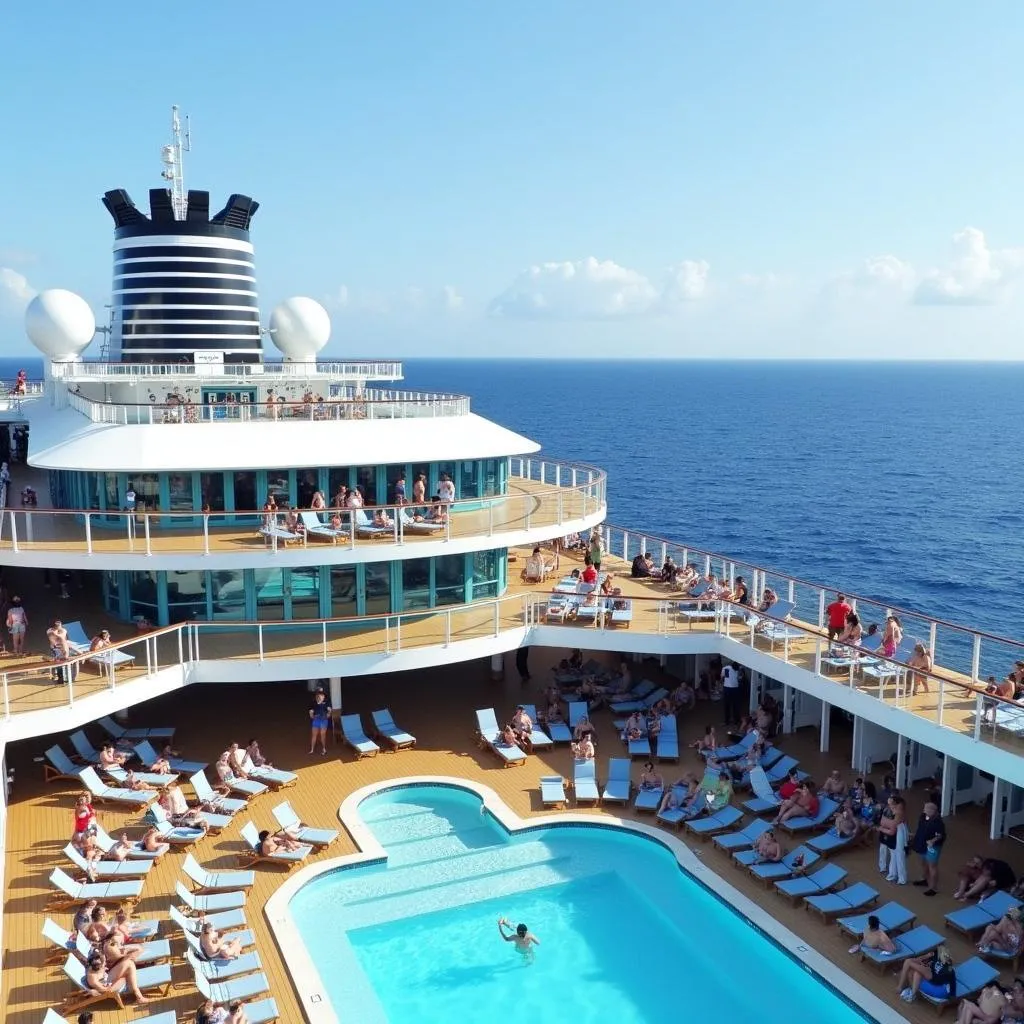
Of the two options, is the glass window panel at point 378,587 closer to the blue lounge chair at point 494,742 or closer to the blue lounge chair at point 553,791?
the blue lounge chair at point 494,742

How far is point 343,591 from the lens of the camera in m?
22.3

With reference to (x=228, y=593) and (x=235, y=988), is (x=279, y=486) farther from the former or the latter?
(x=235, y=988)

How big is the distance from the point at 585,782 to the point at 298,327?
2009 centimetres

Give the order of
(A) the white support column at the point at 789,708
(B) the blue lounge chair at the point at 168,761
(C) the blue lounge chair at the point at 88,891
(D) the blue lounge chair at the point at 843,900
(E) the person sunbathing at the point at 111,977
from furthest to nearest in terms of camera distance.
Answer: (A) the white support column at the point at 789,708
(B) the blue lounge chair at the point at 168,761
(C) the blue lounge chair at the point at 88,891
(D) the blue lounge chair at the point at 843,900
(E) the person sunbathing at the point at 111,977

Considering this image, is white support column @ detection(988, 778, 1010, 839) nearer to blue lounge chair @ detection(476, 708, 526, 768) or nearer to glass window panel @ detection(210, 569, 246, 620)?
blue lounge chair @ detection(476, 708, 526, 768)

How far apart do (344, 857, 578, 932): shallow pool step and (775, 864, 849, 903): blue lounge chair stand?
3445 mm

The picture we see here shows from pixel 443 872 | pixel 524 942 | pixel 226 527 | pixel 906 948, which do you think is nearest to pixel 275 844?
pixel 443 872

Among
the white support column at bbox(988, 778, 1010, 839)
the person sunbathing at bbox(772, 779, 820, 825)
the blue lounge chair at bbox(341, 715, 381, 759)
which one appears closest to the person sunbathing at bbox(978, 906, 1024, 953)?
the white support column at bbox(988, 778, 1010, 839)

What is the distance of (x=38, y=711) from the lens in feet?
56.4

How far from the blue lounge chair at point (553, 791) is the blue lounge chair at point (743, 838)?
9.68ft

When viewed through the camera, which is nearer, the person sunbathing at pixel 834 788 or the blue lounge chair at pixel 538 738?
the person sunbathing at pixel 834 788

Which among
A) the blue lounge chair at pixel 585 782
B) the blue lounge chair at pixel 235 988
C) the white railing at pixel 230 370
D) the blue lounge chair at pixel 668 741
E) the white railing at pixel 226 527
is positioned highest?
the white railing at pixel 230 370

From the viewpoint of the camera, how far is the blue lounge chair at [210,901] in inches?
587

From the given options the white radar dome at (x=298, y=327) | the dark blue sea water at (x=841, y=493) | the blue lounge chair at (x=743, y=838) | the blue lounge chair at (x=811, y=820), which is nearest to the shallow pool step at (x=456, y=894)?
the blue lounge chair at (x=743, y=838)
